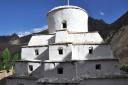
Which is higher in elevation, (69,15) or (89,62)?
(69,15)

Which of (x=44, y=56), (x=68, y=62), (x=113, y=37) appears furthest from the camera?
(x=113, y=37)

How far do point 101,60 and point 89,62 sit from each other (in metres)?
1.01

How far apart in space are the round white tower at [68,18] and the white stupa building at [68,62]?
44cm

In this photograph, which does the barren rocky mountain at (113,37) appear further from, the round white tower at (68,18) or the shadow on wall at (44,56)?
the shadow on wall at (44,56)

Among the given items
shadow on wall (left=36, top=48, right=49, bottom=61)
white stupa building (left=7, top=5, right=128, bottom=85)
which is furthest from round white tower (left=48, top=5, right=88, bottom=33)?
shadow on wall (left=36, top=48, right=49, bottom=61)

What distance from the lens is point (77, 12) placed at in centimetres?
2308

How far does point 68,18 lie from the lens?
22.9m

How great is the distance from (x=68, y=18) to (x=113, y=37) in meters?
38.7

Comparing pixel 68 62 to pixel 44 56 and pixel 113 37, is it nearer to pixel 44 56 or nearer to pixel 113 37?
pixel 44 56

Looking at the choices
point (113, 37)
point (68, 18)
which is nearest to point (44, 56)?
point (68, 18)

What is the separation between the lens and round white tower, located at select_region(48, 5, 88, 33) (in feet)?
75.0

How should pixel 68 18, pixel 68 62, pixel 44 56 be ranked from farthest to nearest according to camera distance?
pixel 68 18, pixel 44 56, pixel 68 62

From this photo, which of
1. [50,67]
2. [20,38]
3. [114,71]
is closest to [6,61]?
[50,67]

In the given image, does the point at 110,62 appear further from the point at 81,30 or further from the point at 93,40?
the point at 81,30
